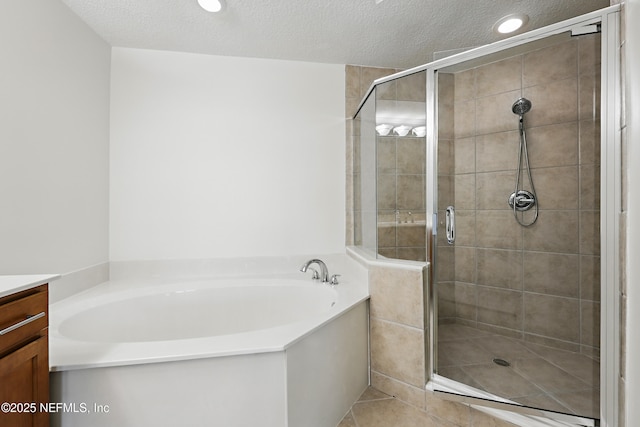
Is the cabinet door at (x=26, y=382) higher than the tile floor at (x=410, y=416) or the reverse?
higher

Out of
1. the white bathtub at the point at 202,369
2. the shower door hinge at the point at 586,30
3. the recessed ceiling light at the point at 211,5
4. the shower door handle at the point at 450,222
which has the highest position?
the recessed ceiling light at the point at 211,5

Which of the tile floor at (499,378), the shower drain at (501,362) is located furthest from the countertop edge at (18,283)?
the shower drain at (501,362)

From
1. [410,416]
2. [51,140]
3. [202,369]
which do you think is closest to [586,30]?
[410,416]

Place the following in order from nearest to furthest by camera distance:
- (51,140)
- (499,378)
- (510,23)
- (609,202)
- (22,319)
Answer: (22,319) → (609,202) → (499,378) → (51,140) → (510,23)

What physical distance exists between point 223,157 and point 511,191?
2.00m

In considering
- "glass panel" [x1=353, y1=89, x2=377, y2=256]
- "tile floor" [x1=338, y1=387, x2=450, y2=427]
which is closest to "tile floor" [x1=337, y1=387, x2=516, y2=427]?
"tile floor" [x1=338, y1=387, x2=450, y2=427]

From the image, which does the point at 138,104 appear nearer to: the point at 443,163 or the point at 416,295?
the point at 443,163

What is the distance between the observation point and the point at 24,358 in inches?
34.7

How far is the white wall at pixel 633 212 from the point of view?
1.02 metres

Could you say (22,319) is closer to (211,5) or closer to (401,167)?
(211,5)

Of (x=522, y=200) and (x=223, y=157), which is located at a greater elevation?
(x=223, y=157)

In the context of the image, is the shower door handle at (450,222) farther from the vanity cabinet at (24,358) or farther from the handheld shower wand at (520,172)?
the vanity cabinet at (24,358)

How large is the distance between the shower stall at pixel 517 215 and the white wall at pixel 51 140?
1932 millimetres

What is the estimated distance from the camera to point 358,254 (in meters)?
2.16
